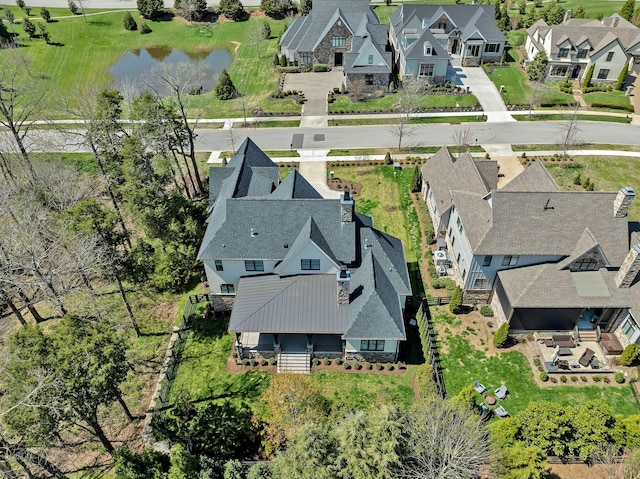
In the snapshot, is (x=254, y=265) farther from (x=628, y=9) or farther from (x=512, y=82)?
(x=628, y=9)

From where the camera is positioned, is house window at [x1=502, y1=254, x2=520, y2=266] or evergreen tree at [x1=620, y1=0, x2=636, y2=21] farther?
evergreen tree at [x1=620, y1=0, x2=636, y2=21]

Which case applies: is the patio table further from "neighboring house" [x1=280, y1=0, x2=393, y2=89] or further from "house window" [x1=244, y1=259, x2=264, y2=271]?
"neighboring house" [x1=280, y1=0, x2=393, y2=89]

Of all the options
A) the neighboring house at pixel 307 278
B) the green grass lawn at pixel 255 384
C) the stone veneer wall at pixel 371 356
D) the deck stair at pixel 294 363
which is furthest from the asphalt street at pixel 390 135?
the green grass lawn at pixel 255 384

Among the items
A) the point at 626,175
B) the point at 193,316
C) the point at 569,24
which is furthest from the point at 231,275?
the point at 569,24

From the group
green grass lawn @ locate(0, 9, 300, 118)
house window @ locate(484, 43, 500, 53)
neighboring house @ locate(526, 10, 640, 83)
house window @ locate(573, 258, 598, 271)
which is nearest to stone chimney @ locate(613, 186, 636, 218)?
house window @ locate(573, 258, 598, 271)

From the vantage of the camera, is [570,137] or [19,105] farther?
[19,105]

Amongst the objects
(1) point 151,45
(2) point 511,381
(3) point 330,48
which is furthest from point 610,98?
(1) point 151,45
